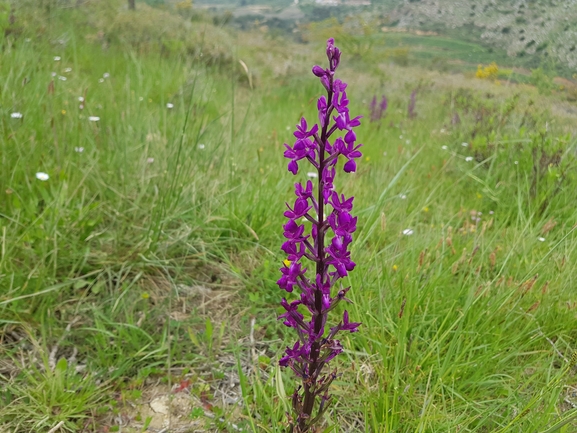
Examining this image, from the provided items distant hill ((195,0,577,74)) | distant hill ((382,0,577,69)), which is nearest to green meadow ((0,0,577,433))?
distant hill ((195,0,577,74))

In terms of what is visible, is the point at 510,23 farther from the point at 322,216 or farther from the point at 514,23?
the point at 322,216

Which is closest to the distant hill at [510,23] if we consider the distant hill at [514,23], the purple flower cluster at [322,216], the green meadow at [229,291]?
the distant hill at [514,23]

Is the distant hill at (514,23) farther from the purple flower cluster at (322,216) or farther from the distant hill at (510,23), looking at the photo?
the purple flower cluster at (322,216)

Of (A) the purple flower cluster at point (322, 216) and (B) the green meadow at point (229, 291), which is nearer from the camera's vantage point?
(A) the purple flower cluster at point (322, 216)

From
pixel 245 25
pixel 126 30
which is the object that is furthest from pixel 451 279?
pixel 245 25

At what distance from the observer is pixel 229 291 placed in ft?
7.57

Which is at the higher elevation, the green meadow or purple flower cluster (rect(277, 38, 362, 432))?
purple flower cluster (rect(277, 38, 362, 432))

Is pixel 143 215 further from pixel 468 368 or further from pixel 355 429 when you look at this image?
pixel 468 368

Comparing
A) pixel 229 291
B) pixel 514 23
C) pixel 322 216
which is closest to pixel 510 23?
pixel 514 23

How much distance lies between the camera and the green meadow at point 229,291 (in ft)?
5.24

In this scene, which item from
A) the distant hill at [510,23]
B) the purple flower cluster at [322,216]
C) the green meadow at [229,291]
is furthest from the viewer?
the distant hill at [510,23]

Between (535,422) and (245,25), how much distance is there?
630 inches

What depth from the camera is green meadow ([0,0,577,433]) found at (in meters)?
1.60

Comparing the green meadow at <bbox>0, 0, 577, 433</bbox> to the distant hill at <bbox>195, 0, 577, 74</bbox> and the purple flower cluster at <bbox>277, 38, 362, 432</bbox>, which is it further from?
the distant hill at <bbox>195, 0, 577, 74</bbox>
